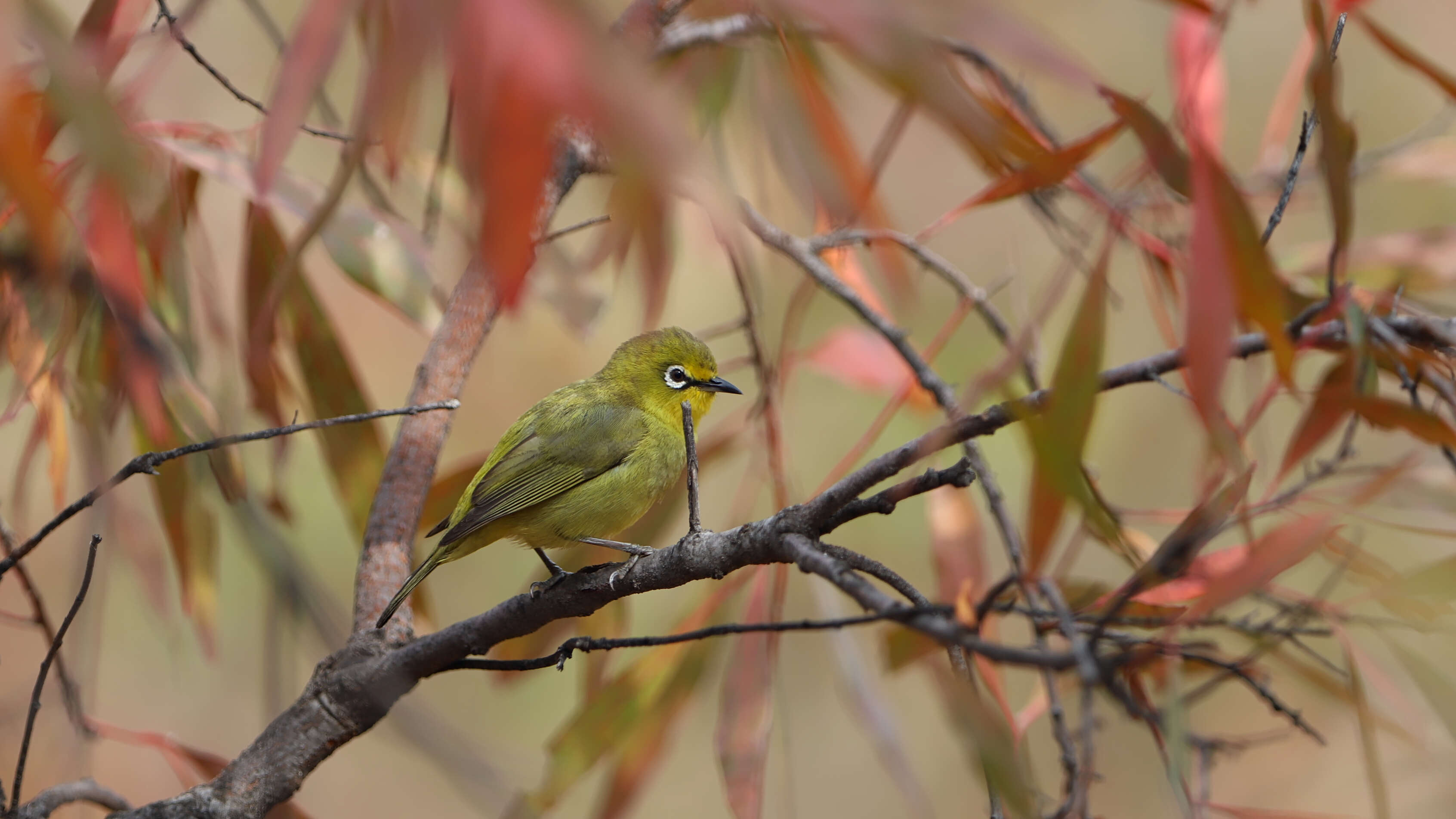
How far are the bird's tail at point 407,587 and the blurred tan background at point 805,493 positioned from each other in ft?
5.82

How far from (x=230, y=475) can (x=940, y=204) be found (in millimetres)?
3445

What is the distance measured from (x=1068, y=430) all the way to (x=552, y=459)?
181 centimetres

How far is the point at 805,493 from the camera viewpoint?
3756 mm

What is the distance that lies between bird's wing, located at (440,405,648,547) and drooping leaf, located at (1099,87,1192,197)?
152 centimetres

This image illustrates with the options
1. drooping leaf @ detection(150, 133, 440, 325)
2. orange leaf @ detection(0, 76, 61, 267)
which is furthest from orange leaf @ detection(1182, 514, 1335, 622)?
drooping leaf @ detection(150, 133, 440, 325)

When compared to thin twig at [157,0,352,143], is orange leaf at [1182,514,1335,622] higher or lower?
lower

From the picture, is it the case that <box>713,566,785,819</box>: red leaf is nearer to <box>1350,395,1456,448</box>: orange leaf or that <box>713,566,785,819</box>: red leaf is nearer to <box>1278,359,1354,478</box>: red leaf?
<box>1278,359,1354,478</box>: red leaf

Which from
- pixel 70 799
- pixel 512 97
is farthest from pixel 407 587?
pixel 512 97

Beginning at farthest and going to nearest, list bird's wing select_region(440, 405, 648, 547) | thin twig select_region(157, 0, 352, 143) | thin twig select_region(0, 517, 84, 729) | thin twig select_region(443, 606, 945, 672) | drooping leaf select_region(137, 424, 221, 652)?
bird's wing select_region(440, 405, 648, 547) → drooping leaf select_region(137, 424, 221, 652) → thin twig select_region(0, 517, 84, 729) → thin twig select_region(157, 0, 352, 143) → thin twig select_region(443, 606, 945, 672)

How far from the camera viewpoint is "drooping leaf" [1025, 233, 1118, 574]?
925mm

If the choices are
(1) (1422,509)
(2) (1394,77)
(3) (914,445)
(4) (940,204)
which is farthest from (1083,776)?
(2) (1394,77)

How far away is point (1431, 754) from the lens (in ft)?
7.48

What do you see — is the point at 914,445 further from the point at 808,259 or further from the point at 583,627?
the point at 583,627

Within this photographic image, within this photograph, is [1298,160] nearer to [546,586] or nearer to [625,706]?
[546,586]
